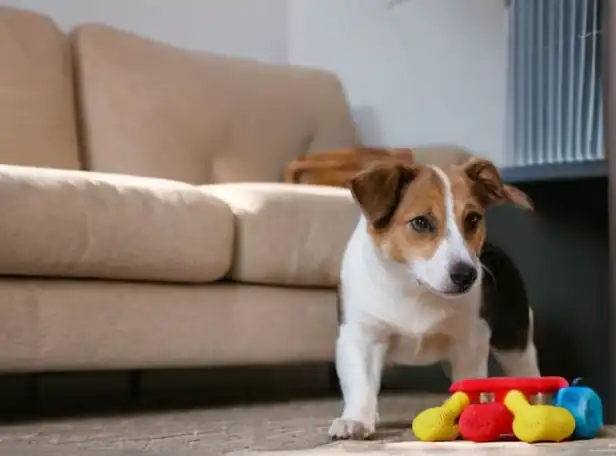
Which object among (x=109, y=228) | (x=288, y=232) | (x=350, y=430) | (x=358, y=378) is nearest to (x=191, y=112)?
(x=288, y=232)

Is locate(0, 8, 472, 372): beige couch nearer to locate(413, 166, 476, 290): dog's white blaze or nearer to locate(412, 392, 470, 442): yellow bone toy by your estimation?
locate(413, 166, 476, 290): dog's white blaze

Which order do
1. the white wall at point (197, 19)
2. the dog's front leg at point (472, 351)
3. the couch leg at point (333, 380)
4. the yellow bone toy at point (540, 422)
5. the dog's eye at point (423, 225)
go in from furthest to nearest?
the white wall at point (197, 19) < the couch leg at point (333, 380) < the dog's front leg at point (472, 351) < the dog's eye at point (423, 225) < the yellow bone toy at point (540, 422)

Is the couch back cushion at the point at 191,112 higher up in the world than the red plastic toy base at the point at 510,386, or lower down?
higher up

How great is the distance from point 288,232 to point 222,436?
56 cm

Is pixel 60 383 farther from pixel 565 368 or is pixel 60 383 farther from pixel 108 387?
pixel 565 368

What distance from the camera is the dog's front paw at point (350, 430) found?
4.77 ft

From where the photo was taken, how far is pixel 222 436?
4.93ft

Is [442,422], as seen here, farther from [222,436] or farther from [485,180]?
[485,180]

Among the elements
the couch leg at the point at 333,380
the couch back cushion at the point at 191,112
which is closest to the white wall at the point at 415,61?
the couch back cushion at the point at 191,112

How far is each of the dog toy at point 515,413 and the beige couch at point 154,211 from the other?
0.58 metres

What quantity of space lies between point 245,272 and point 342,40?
1540 millimetres

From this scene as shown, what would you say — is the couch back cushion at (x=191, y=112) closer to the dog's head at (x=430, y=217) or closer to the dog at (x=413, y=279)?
the dog at (x=413, y=279)

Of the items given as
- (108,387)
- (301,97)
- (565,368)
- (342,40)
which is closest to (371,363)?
(565,368)

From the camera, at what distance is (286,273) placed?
6.38ft
